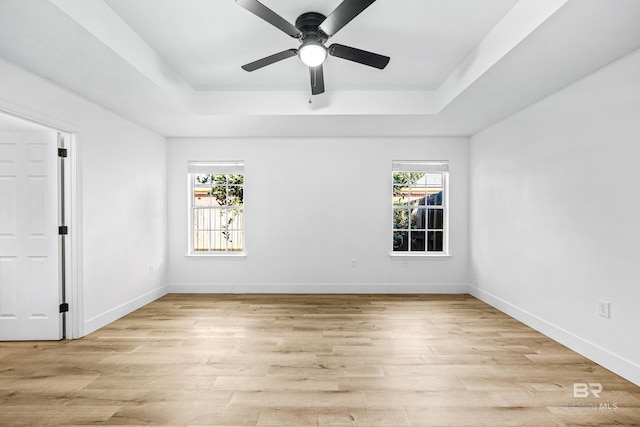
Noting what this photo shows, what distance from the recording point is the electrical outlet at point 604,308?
8.42 ft

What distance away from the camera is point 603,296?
262 centimetres

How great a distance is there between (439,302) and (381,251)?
3.67 feet

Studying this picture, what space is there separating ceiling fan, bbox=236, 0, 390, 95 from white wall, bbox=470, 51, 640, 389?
6.39ft

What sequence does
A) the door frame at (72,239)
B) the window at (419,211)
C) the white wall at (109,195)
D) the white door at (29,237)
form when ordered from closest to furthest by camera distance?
the white wall at (109,195), the white door at (29,237), the door frame at (72,239), the window at (419,211)

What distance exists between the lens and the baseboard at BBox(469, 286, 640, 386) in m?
2.38

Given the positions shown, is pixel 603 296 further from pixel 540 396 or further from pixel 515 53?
pixel 515 53

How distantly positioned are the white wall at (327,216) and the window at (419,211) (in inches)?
8.2

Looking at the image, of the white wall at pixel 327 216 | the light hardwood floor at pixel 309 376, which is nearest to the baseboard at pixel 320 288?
the white wall at pixel 327 216

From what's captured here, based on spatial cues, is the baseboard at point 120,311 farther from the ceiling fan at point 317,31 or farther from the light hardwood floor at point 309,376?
the ceiling fan at point 317,31

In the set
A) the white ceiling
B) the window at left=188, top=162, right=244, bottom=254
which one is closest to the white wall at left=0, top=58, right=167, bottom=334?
the white ceiling

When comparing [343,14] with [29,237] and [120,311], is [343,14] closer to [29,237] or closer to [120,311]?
[29,237]

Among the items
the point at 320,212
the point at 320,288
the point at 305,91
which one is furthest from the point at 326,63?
the point at 320,288

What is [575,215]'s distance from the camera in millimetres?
2928

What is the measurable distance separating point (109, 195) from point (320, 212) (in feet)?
9.30
